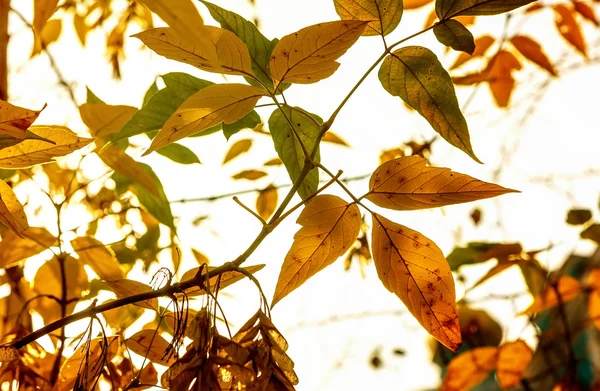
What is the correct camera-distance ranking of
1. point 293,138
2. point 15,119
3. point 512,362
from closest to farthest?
1. point 15,119
2. point 293,138
3. point 512,362

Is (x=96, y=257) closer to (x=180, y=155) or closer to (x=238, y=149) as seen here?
→ (x=180, y=155)

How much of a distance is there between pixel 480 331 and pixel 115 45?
2.28 ft

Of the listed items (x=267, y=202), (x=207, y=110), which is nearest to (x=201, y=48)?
(x=207, y=110)

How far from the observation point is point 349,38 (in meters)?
0.26

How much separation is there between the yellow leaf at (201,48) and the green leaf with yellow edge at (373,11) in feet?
0.19

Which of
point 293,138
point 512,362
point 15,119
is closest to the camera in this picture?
point 15,119

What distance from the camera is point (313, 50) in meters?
0.27

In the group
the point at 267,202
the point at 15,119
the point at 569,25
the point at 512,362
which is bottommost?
the point at 512,362

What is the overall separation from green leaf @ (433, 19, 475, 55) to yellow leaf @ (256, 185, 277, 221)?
1.19 feet

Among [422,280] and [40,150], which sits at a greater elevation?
[40,150]

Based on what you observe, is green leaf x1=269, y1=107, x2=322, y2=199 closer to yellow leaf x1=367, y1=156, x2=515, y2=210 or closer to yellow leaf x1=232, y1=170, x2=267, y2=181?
yellow leaf x1=367, y1=156, x2=515, y2=210

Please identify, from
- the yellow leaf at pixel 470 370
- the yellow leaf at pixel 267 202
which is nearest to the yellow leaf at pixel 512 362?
the yellow leaf at pixel 470 370

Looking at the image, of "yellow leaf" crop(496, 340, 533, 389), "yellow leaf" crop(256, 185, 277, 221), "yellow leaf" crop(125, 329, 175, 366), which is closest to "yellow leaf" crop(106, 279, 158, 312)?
"yellow leaf" crop(125, 329, 175, 366)

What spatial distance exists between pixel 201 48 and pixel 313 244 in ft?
0.37
